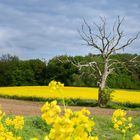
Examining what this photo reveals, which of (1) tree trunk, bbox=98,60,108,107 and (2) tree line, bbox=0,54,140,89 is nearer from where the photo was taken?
(1) tree trunk, bbox=98,60,108,107

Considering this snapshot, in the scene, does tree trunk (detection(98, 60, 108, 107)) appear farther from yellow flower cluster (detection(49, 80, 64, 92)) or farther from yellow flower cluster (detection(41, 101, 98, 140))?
yellow flower cluster (detection(41, 101, 98, 140))

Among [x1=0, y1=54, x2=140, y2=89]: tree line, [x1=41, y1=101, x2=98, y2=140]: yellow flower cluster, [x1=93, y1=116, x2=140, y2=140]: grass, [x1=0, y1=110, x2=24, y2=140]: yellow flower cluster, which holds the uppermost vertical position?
[x1=0, y1=54, x2=140, y2=89]: tree line

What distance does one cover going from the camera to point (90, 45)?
29.0 meters

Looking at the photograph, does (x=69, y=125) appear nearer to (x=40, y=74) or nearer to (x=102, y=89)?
(x=102, y=89)

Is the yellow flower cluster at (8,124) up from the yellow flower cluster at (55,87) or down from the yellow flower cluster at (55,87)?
down

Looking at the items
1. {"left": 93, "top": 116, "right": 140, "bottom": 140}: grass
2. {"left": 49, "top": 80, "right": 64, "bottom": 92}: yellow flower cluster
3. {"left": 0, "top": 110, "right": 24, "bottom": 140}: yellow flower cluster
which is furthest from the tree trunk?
{"left": 49, "top": 80, "right": 64, "bottom": 92}: yellow flower cluster

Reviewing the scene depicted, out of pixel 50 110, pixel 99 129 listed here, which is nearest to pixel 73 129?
pixel 50 110

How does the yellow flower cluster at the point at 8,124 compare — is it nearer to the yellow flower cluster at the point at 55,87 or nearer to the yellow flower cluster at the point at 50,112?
the yellow flower cluster at the point at 55,87

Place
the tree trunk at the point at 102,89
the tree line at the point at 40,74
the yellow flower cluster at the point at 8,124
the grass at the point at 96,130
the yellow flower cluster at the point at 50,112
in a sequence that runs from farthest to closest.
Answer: the tree line at the point at 40,74
the tree trunk at the point at 102,89
the grass at the point at 96,130
the yellow flower cluster at the point at 8,124
the yellow flower cluster at the point at 50,112

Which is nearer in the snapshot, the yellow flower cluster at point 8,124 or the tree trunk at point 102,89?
the yellow flower cluster at point 8,124

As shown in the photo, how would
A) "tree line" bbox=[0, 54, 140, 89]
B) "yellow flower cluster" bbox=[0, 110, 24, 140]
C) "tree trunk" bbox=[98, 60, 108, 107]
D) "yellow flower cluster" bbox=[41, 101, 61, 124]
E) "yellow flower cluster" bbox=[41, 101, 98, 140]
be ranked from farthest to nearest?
"tree line" bbox=[0, 54, 140, 89] < "tree trunk" bbox=[98, 60, 108, 107] < "yellow flower cluster" bbox=[0, 110, 24, 140] < "yellow flower cluster" bbox=[41, 101, 61, 124] < "yellow flower cluster" bbox=[41, 101, 98, 140]

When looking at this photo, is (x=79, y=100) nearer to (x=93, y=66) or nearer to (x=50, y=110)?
(x=93, y=66)

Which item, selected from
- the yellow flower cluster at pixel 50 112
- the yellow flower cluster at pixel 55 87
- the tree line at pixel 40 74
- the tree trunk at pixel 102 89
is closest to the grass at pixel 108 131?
the yellow flower cluster at pixel 55 87

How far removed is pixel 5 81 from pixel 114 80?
11739 millimetres
